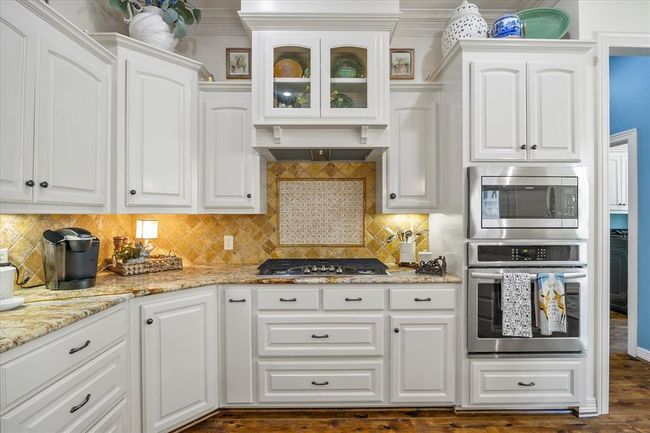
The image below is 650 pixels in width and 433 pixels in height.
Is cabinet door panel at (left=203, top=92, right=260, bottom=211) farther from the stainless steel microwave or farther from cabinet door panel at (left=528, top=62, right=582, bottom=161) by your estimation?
cabinet door panel at (left=528, top=62, right=582, bottom=161)

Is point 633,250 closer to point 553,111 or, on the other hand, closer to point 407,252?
point 553,111

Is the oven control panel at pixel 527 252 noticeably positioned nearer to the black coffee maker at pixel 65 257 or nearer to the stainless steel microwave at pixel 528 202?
the stainless steel microwave at pixel 528 202

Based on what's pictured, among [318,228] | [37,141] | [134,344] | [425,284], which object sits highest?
[37,141]

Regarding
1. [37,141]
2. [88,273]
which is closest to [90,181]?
[37,141]

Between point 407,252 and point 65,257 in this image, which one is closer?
point 65,257

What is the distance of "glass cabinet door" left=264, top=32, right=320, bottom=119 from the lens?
2311 mm

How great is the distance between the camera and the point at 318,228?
9.46 ft

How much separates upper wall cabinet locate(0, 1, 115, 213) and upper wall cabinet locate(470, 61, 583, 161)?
224cm

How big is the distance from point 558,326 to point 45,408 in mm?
2620

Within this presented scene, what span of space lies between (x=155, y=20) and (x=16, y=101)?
1134 millimetres

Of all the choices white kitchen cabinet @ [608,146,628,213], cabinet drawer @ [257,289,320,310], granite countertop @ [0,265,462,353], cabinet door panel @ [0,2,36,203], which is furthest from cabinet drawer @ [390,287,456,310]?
white kitchen cabinet @ [608,146,628,213]

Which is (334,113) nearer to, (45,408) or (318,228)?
(318,228)

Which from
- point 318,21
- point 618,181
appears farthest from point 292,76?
point 618,181

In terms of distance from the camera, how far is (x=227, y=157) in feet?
8.35
